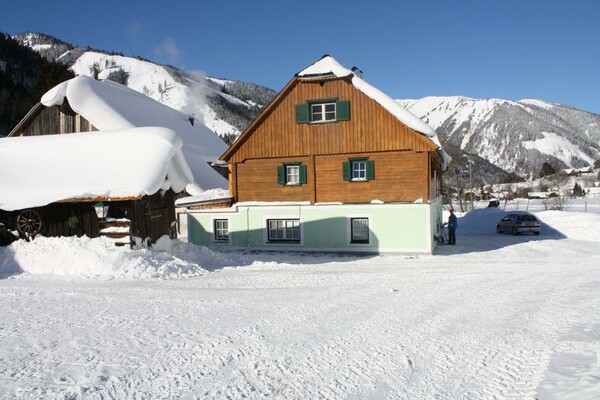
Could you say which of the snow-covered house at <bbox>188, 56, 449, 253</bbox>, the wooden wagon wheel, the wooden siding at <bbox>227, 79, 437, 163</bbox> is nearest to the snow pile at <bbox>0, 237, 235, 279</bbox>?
the wooden wagon wheel

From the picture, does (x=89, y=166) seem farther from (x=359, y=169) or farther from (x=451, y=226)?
(x=451, y=226)

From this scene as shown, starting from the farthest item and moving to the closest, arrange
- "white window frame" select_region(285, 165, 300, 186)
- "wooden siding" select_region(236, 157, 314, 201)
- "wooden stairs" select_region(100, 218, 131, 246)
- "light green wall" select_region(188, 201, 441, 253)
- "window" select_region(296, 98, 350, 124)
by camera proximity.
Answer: "white window frame" select_region(285, 165, 300, 186), "wooden siding" select_region(236, 157, 314, 201), "window" select_region(296, 98, 350, 124), "light green wall" select_region(188, 201, 441, 253), "wooden stairs" select_region(100, 218, 131, 246)

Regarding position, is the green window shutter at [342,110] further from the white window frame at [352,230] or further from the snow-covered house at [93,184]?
the snow-covered house at [93,184]

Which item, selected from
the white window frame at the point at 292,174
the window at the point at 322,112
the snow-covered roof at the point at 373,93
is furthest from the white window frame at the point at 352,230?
the window at the point at 322,112

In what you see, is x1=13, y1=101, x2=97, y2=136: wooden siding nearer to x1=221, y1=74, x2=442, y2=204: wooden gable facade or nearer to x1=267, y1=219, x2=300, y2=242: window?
x1=221, y1=74, x2=442, y2=204: wooden gable facade

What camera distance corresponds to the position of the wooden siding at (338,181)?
65.0 feet

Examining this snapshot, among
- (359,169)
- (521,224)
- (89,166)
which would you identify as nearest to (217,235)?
(89,166)

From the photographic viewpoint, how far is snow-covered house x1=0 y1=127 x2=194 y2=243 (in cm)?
1511

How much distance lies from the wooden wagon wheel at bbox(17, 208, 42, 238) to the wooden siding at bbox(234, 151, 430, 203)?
29.7 feet

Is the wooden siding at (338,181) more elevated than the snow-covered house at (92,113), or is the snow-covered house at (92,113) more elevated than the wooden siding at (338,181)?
the snow-covered house at (92,113)

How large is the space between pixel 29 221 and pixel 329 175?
40.4 feet

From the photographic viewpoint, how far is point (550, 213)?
31625mm

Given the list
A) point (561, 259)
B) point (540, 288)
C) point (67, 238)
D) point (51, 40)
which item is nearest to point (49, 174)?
point (67, 238)

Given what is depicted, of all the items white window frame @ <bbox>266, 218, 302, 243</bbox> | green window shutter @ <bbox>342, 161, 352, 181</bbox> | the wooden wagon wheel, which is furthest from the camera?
white window frame @ <bbox>266, 218, 302, 243</bbox>
